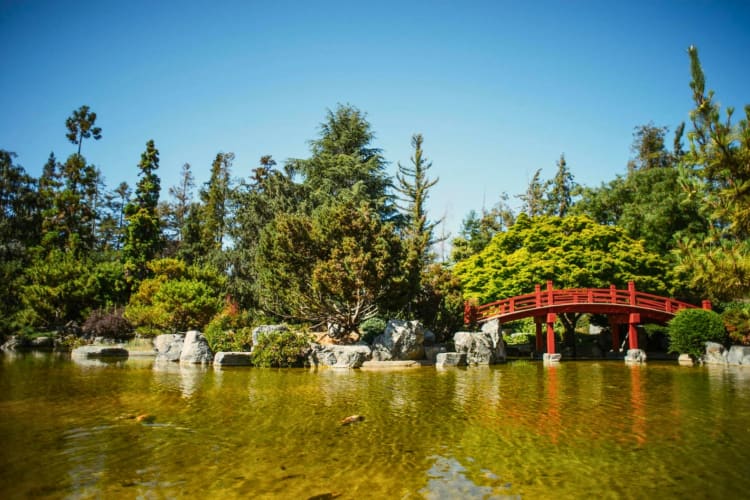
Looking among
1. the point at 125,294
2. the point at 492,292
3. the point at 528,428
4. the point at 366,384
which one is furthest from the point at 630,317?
the point at 125,294

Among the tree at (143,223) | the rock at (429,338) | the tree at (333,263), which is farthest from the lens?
the tree at (143,223)

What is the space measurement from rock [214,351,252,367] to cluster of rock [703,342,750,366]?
57.8ft

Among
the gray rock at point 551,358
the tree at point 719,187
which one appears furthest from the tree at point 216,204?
the tree at point 719,187

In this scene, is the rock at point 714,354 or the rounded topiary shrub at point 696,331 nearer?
the rock at point 714,354

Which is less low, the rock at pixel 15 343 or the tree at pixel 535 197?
the tree at pixel 535 197

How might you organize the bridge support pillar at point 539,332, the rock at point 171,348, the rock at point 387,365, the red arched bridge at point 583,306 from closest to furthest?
the rock at point 387,365
the rock at point 171,348
the red arched bridge at point 583,306
the bridge support pillar at point 539,332

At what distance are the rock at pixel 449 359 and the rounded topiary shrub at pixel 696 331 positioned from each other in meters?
9.26

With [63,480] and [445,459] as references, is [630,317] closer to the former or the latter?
[445,459]

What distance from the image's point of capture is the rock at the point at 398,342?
17688mm

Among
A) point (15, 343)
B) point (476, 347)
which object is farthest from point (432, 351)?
point (15, 343)

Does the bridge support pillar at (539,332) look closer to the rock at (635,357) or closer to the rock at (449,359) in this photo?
the rock at (635,357)

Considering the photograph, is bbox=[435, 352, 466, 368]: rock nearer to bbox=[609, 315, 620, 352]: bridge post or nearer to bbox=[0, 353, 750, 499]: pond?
bbox=[0, 353, 750, 499]: pond

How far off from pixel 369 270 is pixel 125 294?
2016cm

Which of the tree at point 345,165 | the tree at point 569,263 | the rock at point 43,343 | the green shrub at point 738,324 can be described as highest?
the tree at point 345,165
